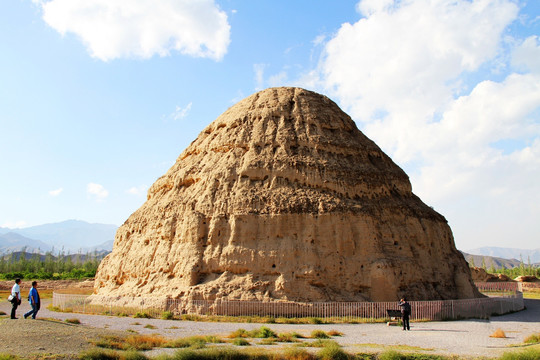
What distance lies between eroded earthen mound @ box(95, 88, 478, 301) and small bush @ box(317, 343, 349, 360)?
9.57 metres

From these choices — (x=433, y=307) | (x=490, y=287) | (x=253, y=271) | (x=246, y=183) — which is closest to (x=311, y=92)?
(x=246, y=183)

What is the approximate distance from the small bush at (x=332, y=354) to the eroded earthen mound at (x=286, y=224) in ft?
31.4

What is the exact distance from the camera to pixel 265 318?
20875 mm

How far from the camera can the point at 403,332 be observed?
18.1 m

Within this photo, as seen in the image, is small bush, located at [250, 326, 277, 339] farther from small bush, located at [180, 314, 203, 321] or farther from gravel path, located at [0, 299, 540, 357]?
small bush, located at [180, 314, 203, 321]

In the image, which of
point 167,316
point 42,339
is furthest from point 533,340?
point 42,339

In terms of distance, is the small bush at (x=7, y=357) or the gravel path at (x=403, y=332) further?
the gravel path at (x=403, y=332)

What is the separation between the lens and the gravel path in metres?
14.4

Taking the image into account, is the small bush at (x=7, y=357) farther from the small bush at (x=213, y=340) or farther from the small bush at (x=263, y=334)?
the small bush at (x=263, y=334)

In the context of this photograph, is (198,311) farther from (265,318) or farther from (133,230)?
(133,230)

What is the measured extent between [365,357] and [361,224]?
1236 centimetres

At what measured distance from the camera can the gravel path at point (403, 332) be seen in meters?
14.4

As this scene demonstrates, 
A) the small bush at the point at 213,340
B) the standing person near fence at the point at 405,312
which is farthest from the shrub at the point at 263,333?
the standing person near fence at the point at 405,312

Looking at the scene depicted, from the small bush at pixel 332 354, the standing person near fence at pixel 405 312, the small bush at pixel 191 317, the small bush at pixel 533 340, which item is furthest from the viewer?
the small bush at pixel 191 317
